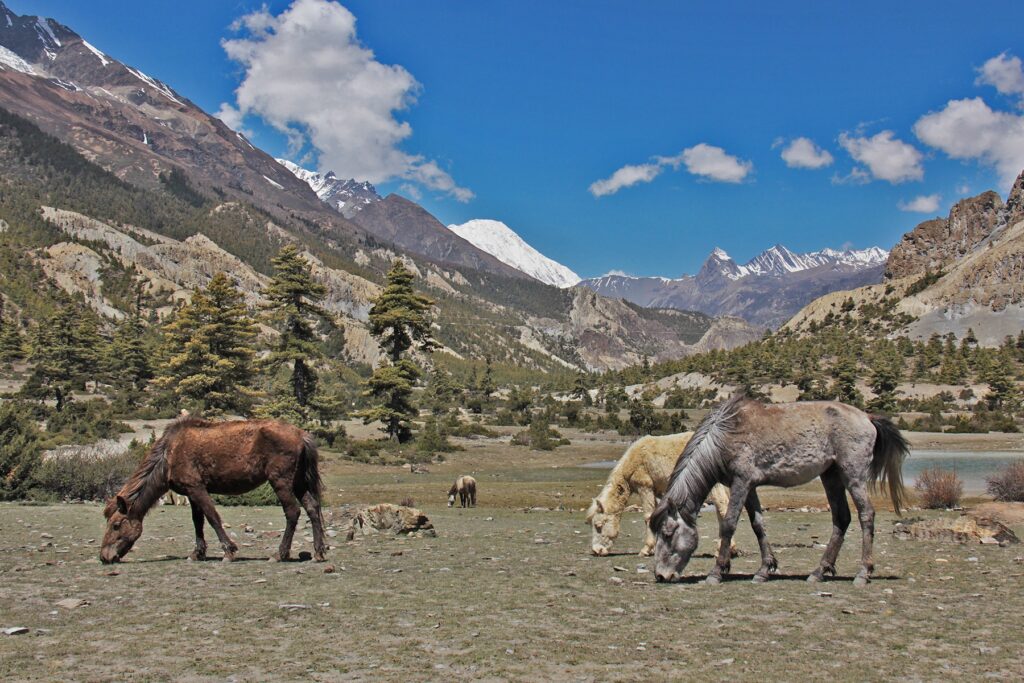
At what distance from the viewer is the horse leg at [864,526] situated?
1089 centimetres

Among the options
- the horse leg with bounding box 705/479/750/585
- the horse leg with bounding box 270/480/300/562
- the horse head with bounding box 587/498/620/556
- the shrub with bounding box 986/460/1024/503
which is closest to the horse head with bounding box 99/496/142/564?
the horse leg with bounding box 270/480/300/562

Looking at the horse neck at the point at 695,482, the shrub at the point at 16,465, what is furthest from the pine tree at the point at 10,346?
the horse neck at the point at 695,482

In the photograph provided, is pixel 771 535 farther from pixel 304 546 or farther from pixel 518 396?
pixel 518 396

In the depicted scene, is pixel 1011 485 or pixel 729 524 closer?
pixel 729 524

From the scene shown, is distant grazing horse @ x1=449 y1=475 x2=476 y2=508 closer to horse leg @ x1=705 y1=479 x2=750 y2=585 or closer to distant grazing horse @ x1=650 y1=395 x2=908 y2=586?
distant grazing horse @ x1=650 y1=395 x2=908 y2=586

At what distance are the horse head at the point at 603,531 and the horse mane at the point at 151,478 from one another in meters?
7.47

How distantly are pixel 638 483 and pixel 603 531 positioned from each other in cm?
120

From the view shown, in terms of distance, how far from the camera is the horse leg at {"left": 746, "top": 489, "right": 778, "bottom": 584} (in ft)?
36.3

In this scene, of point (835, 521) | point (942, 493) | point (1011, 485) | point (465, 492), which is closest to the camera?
point (835, 521)

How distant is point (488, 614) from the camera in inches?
355

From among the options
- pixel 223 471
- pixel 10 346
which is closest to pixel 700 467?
pixel 223 471

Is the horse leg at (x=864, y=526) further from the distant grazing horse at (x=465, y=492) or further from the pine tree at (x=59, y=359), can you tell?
the pine tree at (x=59, y=359)

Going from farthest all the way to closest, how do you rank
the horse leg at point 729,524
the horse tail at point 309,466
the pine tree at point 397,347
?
the pine tree at point 397,347
the horse tail at point 309,466
the horse leg at point 729,524

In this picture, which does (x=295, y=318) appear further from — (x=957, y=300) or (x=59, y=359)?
(x=957, y=300)
